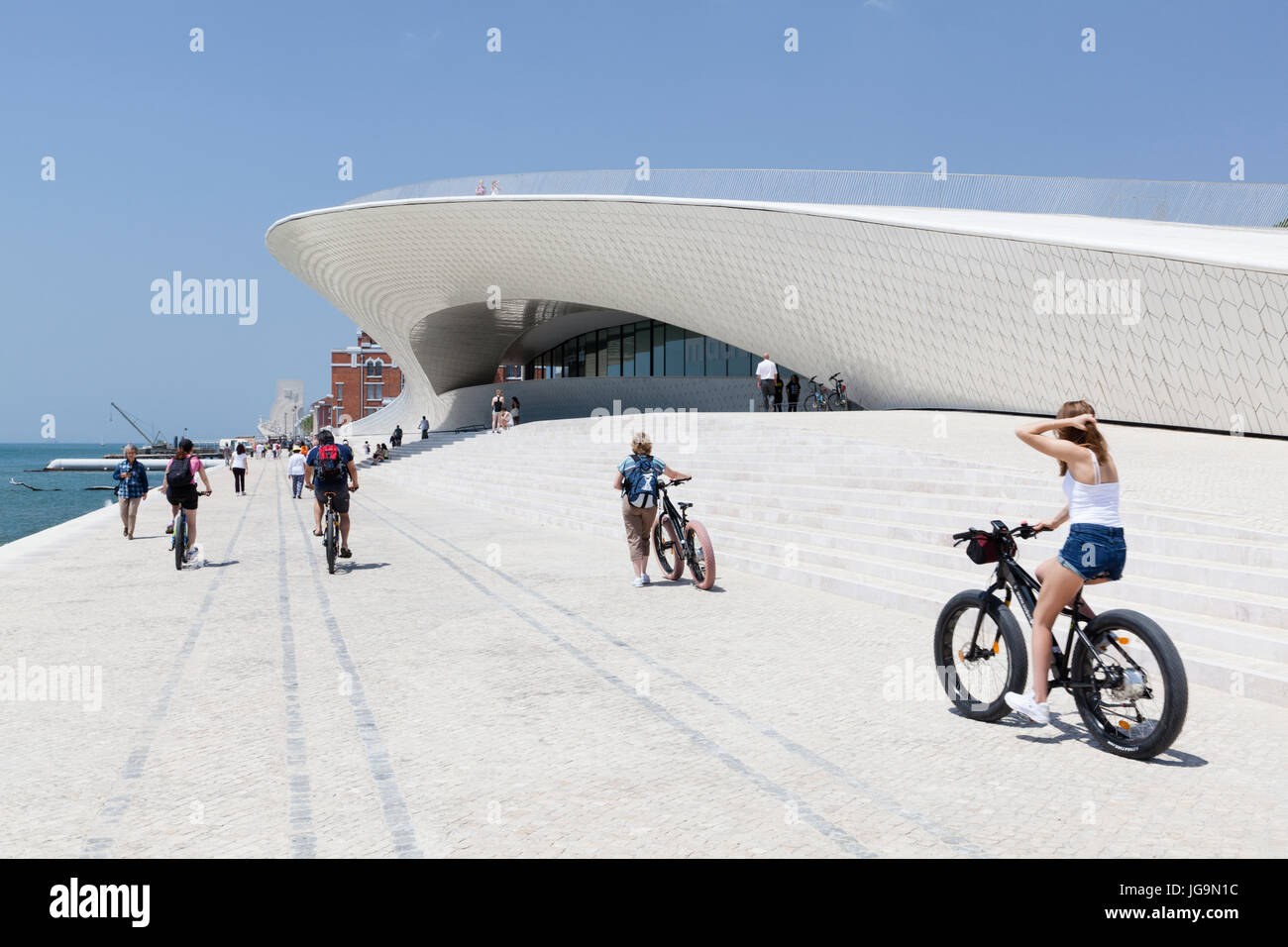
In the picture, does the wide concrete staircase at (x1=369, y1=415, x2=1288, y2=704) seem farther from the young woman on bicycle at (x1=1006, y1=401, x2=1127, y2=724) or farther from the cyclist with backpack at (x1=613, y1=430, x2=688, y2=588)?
the young woman on bicycle at (x1=1006, y1=401, x2=1127, y2=724)

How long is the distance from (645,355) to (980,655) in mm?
37705

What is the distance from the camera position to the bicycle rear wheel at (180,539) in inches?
406

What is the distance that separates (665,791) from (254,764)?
1786mm

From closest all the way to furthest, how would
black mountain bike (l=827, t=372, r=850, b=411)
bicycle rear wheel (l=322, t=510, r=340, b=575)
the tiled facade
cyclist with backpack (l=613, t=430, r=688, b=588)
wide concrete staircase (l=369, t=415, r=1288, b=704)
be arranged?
wide concrete staircase (l=369, t=415, r=1288, b=704) < cyclist with backpack (l=613, t=430, r=688, b=588) < bicycle rear wheel (l=322, t=510, r=340, b=575) < the tiled facade < black mountain bike (l=827, t=372, r=850, b=411)

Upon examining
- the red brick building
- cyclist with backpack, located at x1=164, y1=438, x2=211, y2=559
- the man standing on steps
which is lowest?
cyclist with backpack, located at x1=164, y1=438, x2=211, y2=559

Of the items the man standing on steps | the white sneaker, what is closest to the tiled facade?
the man standing on steps

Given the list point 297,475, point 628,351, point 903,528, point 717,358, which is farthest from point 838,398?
point 628,351

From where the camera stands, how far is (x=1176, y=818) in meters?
3.41

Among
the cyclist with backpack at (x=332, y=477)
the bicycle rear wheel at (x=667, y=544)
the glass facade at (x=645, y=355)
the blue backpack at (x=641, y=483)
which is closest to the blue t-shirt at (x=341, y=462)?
the cyclist with backpack at (x=332, y=477)

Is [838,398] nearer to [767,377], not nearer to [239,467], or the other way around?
[767,377]

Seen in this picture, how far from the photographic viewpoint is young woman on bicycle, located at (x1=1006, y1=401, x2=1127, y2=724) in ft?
13.5

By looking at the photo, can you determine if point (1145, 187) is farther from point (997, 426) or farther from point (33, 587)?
point (33, 587)

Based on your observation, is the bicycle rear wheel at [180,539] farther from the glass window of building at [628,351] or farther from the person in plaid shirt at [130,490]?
the glass window of building at [628,351]

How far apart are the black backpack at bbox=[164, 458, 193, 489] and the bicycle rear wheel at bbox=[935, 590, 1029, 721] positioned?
30.8 ft
